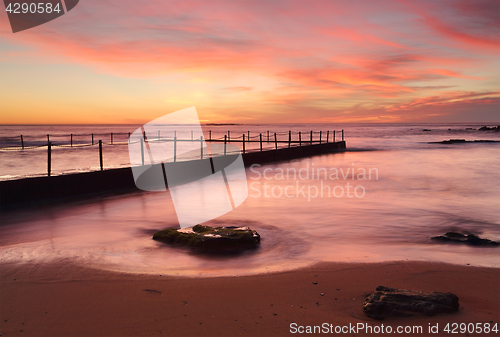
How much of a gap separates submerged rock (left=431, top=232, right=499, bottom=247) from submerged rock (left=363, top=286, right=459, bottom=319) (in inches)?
116

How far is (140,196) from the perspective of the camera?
1054 centimetres

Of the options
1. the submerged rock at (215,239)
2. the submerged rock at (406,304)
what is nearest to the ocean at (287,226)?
the submerged rock at (215,239)

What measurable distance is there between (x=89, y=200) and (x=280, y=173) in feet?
26.8

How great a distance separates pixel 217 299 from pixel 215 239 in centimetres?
188

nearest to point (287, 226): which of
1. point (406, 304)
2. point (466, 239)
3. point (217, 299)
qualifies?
point (466, 239)

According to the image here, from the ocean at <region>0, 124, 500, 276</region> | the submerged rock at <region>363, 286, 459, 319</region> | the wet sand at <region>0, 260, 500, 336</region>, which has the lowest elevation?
the ocean at <region>0, 124, 500, 276</region>

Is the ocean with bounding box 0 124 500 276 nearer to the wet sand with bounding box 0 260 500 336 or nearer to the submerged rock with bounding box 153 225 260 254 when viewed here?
the submerged rock with bounding box 153 225 260 254

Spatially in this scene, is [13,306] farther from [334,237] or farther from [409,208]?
[409,208]

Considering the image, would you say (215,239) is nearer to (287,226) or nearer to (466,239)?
(287,226)

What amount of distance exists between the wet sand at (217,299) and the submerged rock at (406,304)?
0.08 metres

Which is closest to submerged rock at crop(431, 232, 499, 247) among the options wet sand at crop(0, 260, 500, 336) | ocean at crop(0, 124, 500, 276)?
ocean at crop(0, 124, 500, 276)

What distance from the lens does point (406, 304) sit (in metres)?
3.37

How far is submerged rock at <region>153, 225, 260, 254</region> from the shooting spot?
554 centimetres

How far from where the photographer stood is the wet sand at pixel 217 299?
10.5 feet
